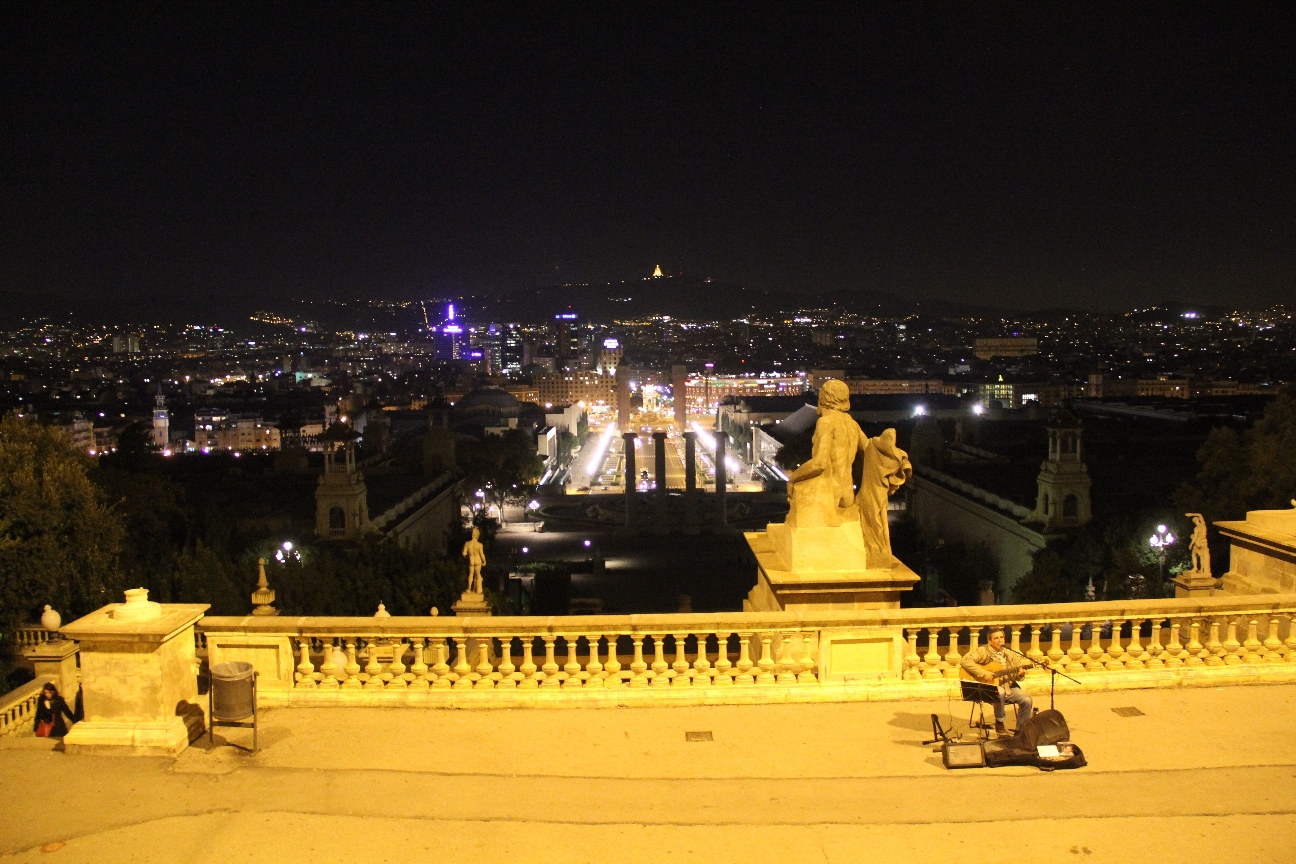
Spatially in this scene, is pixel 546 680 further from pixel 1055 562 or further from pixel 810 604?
pixel 1055 562

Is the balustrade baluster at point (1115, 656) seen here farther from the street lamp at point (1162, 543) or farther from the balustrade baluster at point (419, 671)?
the street lamp at point (1162, 543)

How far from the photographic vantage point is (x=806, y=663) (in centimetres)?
888

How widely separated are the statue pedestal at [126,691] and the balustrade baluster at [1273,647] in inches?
353

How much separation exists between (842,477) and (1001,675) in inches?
93.2

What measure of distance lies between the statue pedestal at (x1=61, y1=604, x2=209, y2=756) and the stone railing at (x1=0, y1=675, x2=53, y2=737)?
1.70 m

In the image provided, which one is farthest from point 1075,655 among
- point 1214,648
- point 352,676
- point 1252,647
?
point 352,676

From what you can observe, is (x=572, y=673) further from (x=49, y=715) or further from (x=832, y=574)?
(x=49, y=715)

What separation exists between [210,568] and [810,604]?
19.7m

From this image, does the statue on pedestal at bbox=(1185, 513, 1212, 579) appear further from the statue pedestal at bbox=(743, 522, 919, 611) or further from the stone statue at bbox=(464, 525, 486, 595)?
the stone statue at bbox=(464, 525, 486, 595)

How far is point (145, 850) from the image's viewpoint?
628 cm

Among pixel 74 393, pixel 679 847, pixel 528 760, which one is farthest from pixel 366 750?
pixel 74 393

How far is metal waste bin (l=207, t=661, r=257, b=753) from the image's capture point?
7770 millimetres

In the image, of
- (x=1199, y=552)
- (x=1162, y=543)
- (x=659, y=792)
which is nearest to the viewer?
(x=659, y=792)

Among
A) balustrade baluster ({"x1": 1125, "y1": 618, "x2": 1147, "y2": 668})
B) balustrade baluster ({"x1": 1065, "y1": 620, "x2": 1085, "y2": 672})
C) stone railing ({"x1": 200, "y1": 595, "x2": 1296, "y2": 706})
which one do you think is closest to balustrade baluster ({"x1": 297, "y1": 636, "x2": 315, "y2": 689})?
stone railing ({"x1": 200, "y1": 595, "x2": 1296, "y2": 706})
